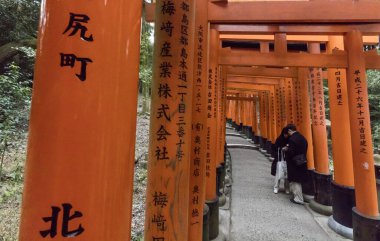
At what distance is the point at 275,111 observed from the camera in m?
11.2

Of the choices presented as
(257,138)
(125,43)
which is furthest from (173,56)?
(257,138)

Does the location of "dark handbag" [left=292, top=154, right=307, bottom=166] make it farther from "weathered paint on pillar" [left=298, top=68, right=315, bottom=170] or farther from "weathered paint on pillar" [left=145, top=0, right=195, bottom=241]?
"weathered paint on pillar" [left=145, top=0, right=195, bottom=241]

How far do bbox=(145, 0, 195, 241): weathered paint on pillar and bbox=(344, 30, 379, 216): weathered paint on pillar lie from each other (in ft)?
11.3

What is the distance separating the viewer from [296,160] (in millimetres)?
6168

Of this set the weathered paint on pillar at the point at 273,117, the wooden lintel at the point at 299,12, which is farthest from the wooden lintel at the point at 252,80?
the wooden lintel at the point at 299,12

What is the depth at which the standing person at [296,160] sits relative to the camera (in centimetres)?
614

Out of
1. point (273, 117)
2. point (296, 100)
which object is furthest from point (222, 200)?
point (273, 117)

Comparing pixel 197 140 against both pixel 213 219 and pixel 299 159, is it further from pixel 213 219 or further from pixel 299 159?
pixel 299 159

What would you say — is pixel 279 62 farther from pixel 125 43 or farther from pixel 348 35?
pixel 125 43

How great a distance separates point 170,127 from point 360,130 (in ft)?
11.9

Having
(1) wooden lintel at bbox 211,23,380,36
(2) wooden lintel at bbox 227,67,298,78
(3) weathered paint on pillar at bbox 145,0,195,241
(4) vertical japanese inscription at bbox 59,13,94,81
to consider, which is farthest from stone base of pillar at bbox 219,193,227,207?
(4) vertical japanese inscription at bbox 59,13,94,81

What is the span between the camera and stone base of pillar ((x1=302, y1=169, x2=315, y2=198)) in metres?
6.61

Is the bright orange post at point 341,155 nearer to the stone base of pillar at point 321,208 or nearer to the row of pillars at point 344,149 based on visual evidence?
the row of pillars at point 344,149

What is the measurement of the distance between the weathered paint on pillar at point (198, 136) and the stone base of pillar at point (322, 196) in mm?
3994
